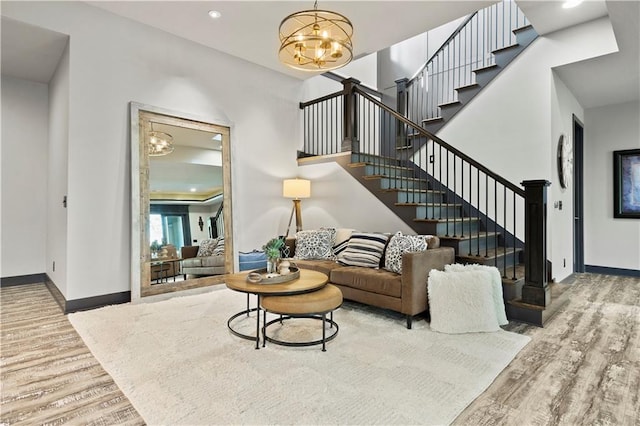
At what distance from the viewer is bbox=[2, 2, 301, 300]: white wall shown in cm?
372

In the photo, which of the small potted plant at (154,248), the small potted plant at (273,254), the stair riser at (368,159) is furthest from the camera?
the stair riser at (368,159)

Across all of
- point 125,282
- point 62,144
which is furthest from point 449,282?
point 62,144

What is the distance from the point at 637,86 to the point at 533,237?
358 centimetres

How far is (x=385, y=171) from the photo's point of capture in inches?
208

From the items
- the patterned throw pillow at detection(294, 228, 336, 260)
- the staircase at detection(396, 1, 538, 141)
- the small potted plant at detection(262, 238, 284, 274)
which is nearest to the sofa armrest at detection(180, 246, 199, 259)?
the patterned throw pillow at detection(294, 228, 336, 260)

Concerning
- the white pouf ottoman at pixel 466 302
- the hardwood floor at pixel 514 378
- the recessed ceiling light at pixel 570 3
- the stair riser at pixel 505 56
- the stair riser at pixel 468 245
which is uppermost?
the recessed ceiling light at pixel 570 3

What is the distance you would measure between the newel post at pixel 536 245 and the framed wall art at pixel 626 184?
137 inches

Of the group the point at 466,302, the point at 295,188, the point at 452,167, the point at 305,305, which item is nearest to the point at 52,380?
the point at 305,305

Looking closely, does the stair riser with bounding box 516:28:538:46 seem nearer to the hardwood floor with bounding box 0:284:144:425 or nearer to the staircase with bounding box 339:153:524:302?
the staircase with bounding box 339:153:524:302

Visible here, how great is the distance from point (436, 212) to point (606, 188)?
135 inches

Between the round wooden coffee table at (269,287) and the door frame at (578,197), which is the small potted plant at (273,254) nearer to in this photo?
the round wooden coffee table at (269,287)

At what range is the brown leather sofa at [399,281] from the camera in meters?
3.13

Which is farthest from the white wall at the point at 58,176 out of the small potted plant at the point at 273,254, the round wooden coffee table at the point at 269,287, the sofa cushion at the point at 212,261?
the small potted plant at the point at 273,254

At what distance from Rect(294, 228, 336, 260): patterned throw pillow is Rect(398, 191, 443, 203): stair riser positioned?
1122mm
